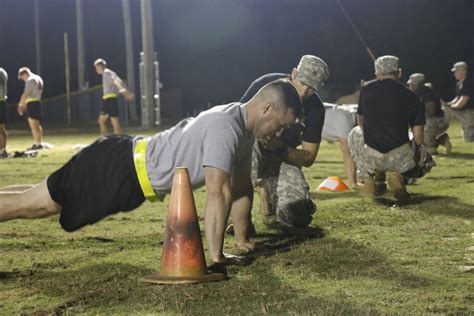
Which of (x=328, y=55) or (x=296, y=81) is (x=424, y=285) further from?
(x=328, y=55)

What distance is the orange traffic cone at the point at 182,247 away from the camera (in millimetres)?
6617

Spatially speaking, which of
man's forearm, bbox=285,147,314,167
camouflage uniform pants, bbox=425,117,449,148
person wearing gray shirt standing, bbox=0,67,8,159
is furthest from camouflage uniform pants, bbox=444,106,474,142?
man's forearm, bbox=285,147,314,167

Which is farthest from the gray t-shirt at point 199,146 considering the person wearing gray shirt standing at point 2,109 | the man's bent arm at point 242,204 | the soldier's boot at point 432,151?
the person wearing gray shirt standing at point 2,109

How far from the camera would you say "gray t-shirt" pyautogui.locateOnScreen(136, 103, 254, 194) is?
6.91m

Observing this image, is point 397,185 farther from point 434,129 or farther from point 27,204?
point 434,129

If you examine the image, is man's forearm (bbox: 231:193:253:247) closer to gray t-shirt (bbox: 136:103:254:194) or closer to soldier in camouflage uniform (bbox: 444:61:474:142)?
gray t-shirt (bbox: 136:103:254:194)

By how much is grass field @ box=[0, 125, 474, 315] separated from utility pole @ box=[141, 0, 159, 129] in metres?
21.9

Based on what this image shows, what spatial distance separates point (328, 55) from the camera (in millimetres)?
48688

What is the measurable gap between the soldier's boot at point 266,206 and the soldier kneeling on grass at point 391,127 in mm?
1930

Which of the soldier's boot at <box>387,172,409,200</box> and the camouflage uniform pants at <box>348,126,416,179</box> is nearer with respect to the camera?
the soldier's boot at <box>387,172,409,200</box>

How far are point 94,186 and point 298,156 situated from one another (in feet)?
8.82

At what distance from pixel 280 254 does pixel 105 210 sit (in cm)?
141

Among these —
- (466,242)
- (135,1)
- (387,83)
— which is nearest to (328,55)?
(135,1)

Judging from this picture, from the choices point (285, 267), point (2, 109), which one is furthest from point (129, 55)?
point (285, 267)
